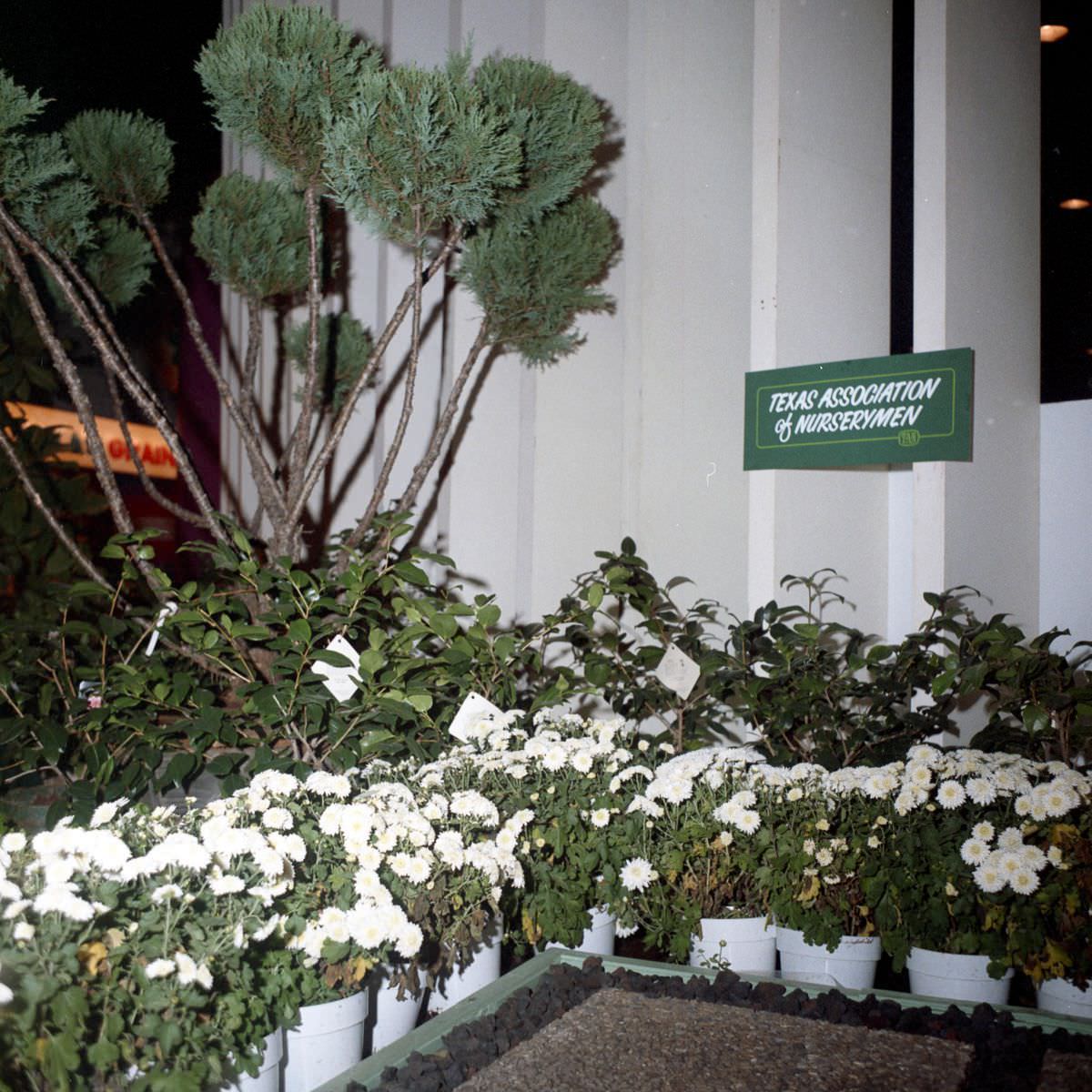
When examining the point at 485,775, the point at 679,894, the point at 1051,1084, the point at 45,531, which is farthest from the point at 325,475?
the point at 1051,1084

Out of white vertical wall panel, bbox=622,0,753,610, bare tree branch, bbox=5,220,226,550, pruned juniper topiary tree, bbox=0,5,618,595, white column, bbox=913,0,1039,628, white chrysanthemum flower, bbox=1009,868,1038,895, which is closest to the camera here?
white chrysanthemum flower, bbox=1009,868,1038,895

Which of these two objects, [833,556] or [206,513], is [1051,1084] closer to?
[833,556]

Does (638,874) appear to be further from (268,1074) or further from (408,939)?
(268,1074)

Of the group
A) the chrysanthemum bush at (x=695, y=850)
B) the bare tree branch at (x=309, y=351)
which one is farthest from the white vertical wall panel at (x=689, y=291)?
the chrysanthemum bush at (x=695, y=850)

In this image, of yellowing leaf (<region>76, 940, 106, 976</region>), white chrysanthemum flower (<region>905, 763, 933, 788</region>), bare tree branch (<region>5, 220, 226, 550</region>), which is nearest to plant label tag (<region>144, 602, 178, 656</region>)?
bare tree branch (<region>5, 220, 226, 550</region>)

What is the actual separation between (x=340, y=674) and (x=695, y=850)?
74 centimetres

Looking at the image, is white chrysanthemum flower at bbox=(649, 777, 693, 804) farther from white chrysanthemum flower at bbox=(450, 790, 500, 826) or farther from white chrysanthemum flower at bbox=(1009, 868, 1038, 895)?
white chrysanthemum flower at bbox=(1009, 868, 1038, 895)

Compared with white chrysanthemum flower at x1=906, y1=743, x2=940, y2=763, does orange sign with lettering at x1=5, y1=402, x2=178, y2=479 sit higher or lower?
higher

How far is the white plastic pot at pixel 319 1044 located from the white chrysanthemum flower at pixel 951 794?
36.7 inches

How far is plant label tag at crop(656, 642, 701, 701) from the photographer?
2.26 meters

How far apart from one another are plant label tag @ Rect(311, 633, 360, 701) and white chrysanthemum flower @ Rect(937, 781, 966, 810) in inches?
41.0

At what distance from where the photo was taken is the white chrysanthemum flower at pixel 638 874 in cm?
181

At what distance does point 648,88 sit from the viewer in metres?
3.19

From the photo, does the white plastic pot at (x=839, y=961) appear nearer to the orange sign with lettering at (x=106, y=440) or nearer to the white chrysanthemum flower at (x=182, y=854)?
the white chrysanthemum flower at (x=182, y=854)
